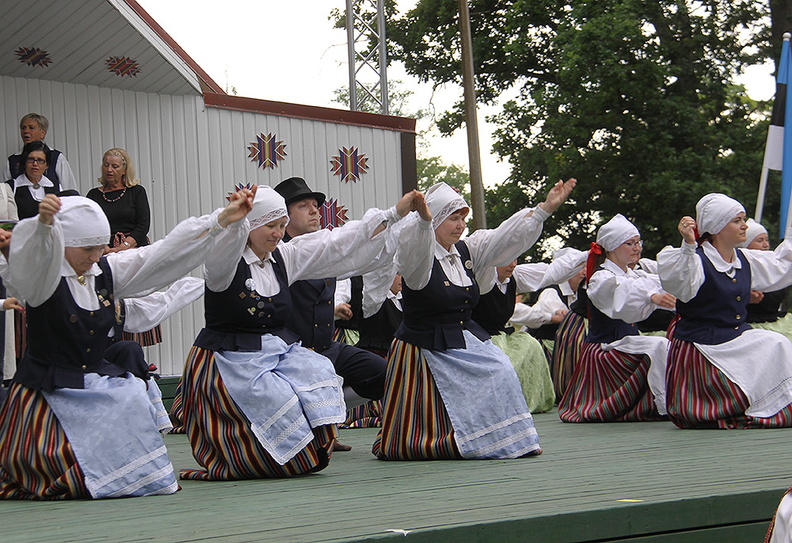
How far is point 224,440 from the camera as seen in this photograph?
4.54m

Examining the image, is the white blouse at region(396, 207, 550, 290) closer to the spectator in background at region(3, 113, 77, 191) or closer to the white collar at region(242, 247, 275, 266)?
the white collar at region(242, 247, 275, 266)

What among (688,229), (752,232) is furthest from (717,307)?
(752,232)

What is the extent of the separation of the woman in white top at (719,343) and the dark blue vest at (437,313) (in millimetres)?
1391

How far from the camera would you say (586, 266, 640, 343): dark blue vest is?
7.36 meters

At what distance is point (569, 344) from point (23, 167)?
428 centimetres

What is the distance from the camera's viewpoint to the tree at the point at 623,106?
56.4 ft

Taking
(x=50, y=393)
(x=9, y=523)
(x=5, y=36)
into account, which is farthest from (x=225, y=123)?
(x=9, y=523)

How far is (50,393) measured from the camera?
4.08 metres

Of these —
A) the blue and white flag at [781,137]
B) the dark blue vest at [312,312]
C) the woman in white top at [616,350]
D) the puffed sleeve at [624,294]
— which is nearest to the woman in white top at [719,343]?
the puffed sleeve at [624,294]

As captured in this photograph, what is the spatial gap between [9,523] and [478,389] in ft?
7.71

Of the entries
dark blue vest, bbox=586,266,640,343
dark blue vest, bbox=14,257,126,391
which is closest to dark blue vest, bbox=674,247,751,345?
dark blue vest, bbox=586,266,640,343

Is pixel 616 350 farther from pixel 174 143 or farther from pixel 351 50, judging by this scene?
pixel 351 50

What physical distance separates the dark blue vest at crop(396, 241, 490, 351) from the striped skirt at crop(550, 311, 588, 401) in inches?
115

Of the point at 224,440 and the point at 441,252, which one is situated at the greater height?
the point at 441,252
